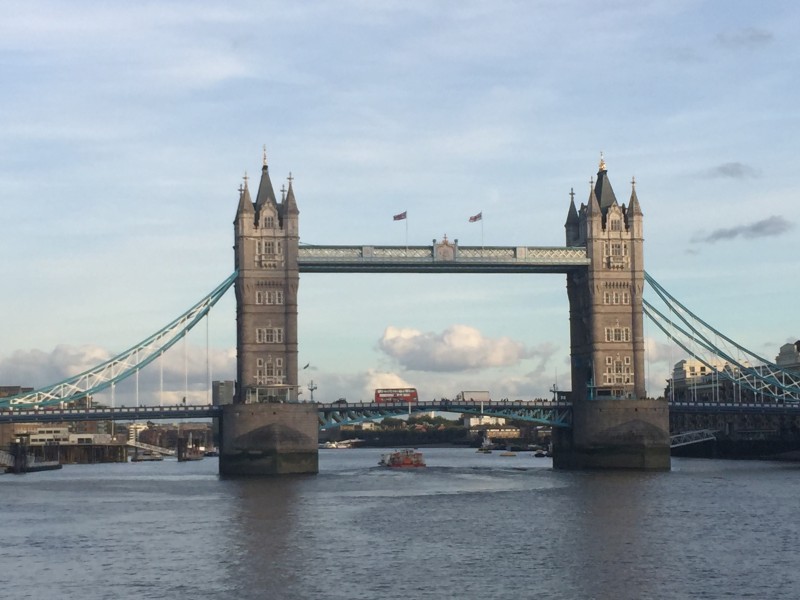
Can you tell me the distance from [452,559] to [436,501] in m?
35.6

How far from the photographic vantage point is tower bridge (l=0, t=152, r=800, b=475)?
426ft

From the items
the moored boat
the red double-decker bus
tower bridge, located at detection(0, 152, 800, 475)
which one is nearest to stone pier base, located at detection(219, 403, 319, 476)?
tower bridge, located at detection(0, 152, 800, 475)

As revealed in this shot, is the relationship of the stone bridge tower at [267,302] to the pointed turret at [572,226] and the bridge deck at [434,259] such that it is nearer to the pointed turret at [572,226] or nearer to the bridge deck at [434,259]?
the bridge deck at [434,259]

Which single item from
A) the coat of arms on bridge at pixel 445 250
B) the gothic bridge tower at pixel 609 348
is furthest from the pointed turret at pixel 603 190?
the coat of arms on bridge at pixel 445 250

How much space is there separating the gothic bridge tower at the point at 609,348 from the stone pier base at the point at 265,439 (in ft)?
96.2

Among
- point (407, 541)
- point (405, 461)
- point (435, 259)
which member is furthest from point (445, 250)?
point (407, 541)

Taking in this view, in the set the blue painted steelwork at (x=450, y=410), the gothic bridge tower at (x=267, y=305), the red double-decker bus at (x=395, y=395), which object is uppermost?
the gothic bridge tower at (x=267, y=305)

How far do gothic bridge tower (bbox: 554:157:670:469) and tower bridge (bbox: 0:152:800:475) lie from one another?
11 cm

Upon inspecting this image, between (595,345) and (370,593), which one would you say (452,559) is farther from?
(595,345)

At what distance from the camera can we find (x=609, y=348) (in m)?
142

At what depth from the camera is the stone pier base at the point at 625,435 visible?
5320 inches

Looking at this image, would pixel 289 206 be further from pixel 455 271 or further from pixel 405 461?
pixel 405 461

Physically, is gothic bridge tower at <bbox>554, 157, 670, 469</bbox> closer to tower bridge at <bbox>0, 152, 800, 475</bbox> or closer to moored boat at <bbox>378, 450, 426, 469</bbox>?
tower bridge at <bbox>0, 152, 800, 475</bbox>

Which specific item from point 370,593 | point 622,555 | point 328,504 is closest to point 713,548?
point 622,555
